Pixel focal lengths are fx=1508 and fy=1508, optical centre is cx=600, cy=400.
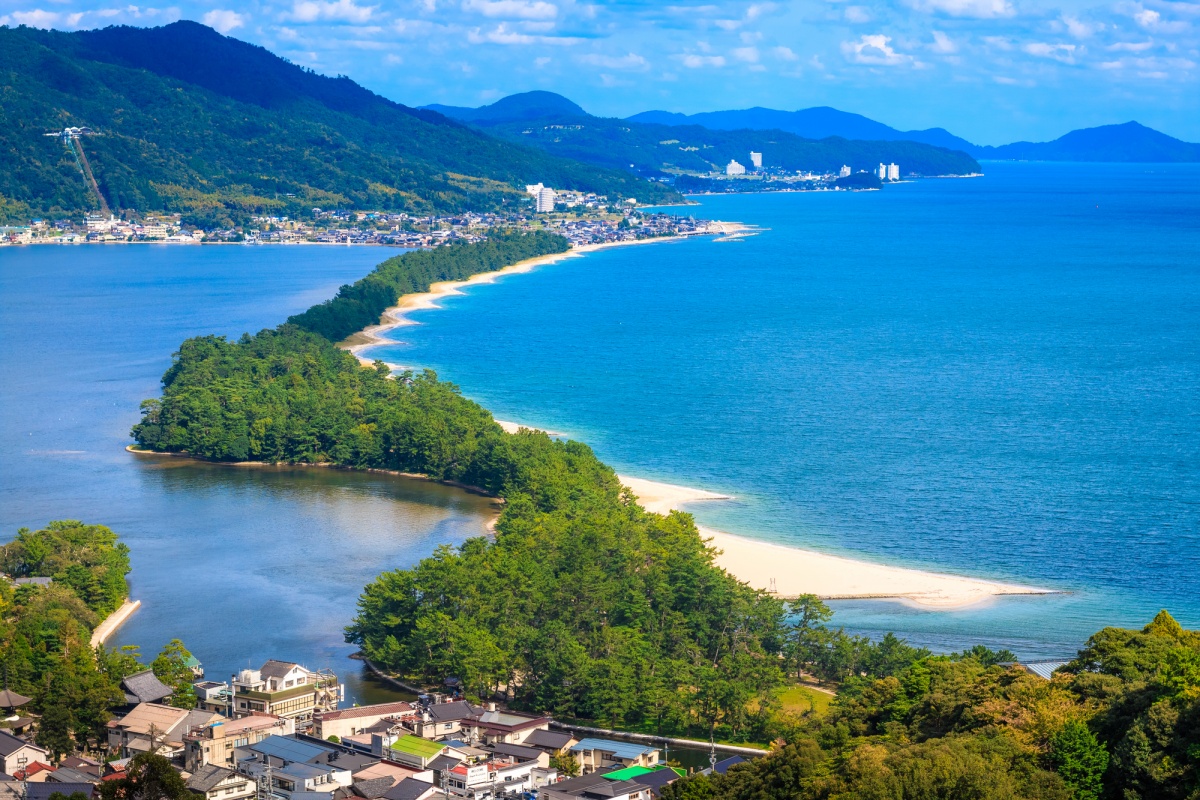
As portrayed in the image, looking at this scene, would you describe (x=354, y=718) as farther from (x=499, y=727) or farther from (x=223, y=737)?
(x=499, y=727)

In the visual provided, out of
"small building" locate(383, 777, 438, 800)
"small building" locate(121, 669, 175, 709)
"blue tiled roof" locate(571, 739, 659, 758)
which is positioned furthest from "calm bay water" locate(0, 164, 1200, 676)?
"small building" locate(383, 777, 438, 800)

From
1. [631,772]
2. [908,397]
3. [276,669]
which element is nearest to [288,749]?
[276,669]

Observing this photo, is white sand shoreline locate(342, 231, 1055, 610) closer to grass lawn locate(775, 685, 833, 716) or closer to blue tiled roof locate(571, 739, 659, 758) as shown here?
grass lawn locate(775, 685, 833, 716)

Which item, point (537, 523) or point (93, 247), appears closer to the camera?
point (537, 523)

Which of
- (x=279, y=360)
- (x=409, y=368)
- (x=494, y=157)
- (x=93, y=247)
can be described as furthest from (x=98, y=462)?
(x=494, y=157)

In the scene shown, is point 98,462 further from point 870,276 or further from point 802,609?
point 870,276

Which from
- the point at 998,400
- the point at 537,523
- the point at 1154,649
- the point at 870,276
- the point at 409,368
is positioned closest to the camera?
the point at 1154,649
